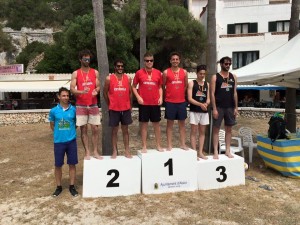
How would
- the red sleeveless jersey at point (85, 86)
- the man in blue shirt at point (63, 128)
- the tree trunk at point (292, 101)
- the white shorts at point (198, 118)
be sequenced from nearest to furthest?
the man in blue shirt at point (63, 128) < the red sleeveless jersey at point (85, 86) < the white shorts at point (198, 118) < the tree trunk at point (292, 101)

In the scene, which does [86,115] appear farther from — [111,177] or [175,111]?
[175,111]

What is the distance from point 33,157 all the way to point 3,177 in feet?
6.35

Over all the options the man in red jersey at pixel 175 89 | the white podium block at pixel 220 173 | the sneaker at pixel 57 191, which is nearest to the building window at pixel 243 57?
the white podium block at pixel 220 173

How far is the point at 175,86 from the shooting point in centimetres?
560

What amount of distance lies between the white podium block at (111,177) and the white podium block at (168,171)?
0.55 ft

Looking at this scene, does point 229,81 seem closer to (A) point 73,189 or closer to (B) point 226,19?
Answer: (A) point 73,189

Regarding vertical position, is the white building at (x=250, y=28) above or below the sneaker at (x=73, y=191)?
above

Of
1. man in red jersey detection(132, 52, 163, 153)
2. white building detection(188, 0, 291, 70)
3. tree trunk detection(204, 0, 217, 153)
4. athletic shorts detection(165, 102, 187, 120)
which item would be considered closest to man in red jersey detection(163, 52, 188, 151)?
athletic shorts detection(165, 102, 187, 120)

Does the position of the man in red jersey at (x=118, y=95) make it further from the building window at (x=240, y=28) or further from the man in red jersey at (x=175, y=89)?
the building window at (x=240, y=28)

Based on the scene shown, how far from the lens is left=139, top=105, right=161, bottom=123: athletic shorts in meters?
5.54

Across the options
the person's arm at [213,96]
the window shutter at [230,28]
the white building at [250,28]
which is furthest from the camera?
the window shutter at [230,28]

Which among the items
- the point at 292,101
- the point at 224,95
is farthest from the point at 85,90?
the point at 292,101

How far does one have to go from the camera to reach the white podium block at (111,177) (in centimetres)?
522

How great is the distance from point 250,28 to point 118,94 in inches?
990
